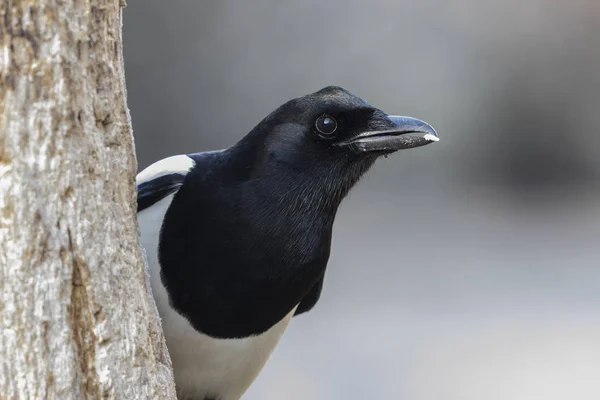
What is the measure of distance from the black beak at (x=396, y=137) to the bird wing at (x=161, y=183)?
0.31 m

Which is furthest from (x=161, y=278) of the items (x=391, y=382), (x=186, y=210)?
(x=391, y=382)

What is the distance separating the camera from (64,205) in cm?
109

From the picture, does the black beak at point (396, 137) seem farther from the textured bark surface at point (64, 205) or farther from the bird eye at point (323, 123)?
the textured bark surface at point (64, 205)

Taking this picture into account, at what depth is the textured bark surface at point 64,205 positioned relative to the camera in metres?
1.05

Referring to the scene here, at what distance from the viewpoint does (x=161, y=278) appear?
1663mm

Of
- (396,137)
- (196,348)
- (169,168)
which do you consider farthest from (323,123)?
(196,348)

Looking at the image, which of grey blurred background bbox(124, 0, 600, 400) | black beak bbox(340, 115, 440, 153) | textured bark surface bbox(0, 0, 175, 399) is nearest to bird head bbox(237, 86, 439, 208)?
black beak bbox(340, 115, 440, 153)

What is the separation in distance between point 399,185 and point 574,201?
3.54ft

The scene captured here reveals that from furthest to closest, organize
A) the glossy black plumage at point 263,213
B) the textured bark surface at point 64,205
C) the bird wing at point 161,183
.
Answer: the bird wing at point 161,183, the glossy black plumage at point 263,213, the textured bark surface at point 64,205

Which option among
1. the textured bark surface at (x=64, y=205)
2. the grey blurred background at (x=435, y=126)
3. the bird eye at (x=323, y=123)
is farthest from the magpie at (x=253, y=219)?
the grey blurred background at (x=435, y=126)

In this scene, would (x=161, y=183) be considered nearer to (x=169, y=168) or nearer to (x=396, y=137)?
(x=169, y=168)

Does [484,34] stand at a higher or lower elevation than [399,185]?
higher

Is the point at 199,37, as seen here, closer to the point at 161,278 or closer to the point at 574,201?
the point at 574,201

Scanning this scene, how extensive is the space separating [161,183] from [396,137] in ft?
1.46
